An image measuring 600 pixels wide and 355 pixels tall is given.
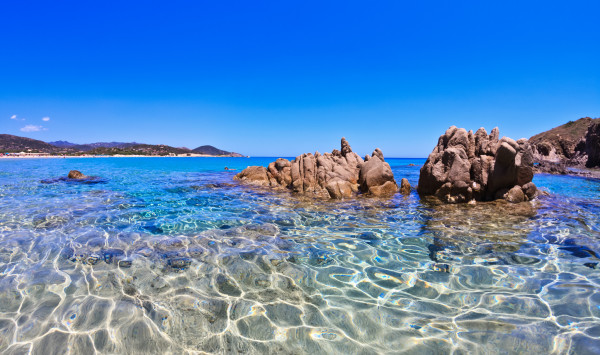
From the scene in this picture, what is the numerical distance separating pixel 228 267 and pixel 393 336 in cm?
376

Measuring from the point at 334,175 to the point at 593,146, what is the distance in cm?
4724

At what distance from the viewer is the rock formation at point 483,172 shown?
43.1 ft

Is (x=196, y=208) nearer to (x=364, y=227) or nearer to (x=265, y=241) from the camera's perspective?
(x=265, y=241)

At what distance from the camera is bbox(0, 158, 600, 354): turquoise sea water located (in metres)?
3.70

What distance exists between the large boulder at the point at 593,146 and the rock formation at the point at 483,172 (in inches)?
1563

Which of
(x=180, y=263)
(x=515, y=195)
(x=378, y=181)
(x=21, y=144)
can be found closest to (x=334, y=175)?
(x=378, y=181)

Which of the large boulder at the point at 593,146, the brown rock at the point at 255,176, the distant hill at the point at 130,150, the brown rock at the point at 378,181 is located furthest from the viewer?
the distant hill at the point at 130,150

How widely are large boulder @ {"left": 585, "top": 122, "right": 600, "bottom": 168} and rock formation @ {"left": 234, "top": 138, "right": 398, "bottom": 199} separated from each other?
42491 mm

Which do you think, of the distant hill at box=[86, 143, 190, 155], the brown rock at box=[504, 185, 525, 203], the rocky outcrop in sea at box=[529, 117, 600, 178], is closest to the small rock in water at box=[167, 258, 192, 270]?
the brown rock at box=[504, 185, 525, 203]

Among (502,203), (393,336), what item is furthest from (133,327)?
(502,203)

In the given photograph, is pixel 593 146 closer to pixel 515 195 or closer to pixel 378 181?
pixel 515 195

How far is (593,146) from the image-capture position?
3903 cm

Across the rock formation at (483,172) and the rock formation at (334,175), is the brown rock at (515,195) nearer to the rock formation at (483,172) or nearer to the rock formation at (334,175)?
the rock formation at (483,172)

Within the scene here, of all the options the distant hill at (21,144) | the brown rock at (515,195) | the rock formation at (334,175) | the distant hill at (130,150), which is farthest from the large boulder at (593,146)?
the distant hill at (21,144)
